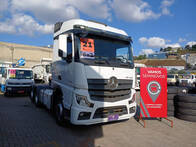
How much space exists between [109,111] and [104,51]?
1.80 metres

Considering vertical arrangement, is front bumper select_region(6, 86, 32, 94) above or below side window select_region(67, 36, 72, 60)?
below

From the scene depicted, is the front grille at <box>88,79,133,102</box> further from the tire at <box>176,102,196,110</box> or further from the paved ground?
the tire at <box>176,102,196,110</box>

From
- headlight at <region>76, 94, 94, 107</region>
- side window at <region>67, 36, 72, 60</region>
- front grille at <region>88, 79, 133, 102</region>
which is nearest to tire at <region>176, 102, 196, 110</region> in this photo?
front grille at <region>88, 79, 133, 102</region>

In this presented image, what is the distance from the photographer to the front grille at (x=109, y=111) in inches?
156

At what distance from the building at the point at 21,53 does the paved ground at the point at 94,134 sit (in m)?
26.1

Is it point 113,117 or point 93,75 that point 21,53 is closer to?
point 93,75

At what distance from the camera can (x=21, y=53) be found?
29.3m

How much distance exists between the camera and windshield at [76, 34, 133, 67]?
406cm

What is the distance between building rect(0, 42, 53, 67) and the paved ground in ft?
85.6

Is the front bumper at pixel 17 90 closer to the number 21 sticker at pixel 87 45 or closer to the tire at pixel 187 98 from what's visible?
the number 21 sticker at pixel 87 45

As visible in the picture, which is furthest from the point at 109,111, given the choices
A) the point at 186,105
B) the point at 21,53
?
the point at 21,53

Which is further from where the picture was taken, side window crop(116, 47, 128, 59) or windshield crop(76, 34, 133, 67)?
side window crop(116, 47, 128, 59)

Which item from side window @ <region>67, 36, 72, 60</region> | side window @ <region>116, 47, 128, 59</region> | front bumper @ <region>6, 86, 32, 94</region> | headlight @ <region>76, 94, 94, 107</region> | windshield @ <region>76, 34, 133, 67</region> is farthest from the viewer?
front bumper @ <region>6, 86, 32, 94</region>

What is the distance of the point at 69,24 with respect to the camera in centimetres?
462
